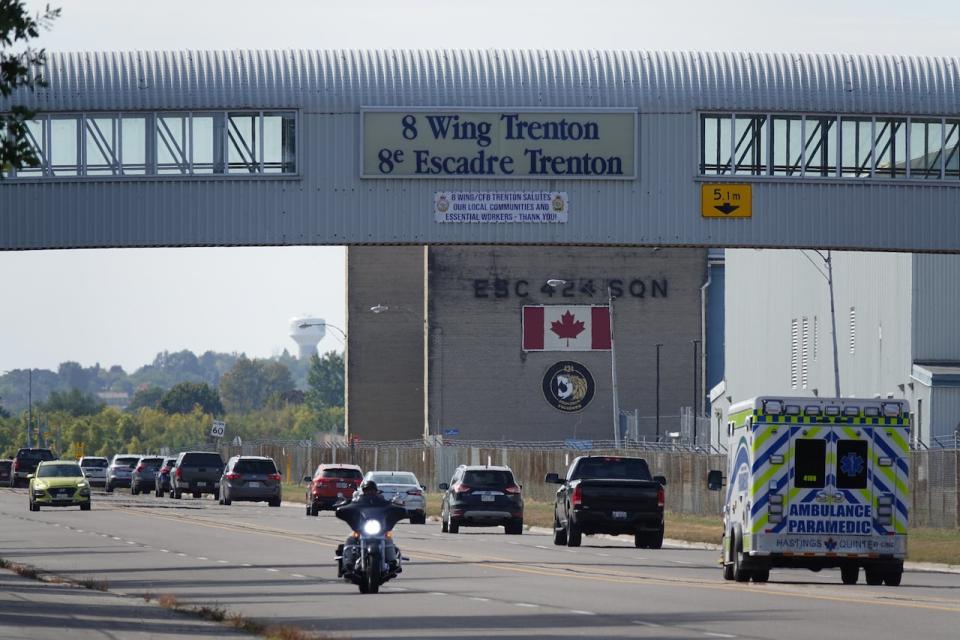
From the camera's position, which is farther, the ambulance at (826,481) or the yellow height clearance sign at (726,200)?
the yellow height clearance sign at (726,200)

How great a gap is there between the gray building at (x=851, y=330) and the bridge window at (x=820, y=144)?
60.8 ft

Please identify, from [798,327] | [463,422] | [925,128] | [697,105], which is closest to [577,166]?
[697,105]

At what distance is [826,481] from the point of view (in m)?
27.7

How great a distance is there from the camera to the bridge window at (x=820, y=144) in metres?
38.6

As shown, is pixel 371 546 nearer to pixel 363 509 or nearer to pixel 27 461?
pixel 363 509

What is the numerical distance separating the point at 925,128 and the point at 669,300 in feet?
231

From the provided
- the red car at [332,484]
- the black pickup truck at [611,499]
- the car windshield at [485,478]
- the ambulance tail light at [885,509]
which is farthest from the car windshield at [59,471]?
the ambulance tail light at [885,509]

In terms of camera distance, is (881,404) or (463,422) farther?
(463,422)

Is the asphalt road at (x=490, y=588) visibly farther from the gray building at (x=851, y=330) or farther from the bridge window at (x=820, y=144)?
the gray building at (x=851, y=330)

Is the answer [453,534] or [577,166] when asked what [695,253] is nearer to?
[453,534]

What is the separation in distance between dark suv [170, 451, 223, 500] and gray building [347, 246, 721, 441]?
3274 centimetres

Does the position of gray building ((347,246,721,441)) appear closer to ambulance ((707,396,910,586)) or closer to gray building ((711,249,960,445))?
gray building ((711,249,960,445))

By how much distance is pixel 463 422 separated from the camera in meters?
108

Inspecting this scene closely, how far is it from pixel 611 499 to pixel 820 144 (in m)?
8.22
